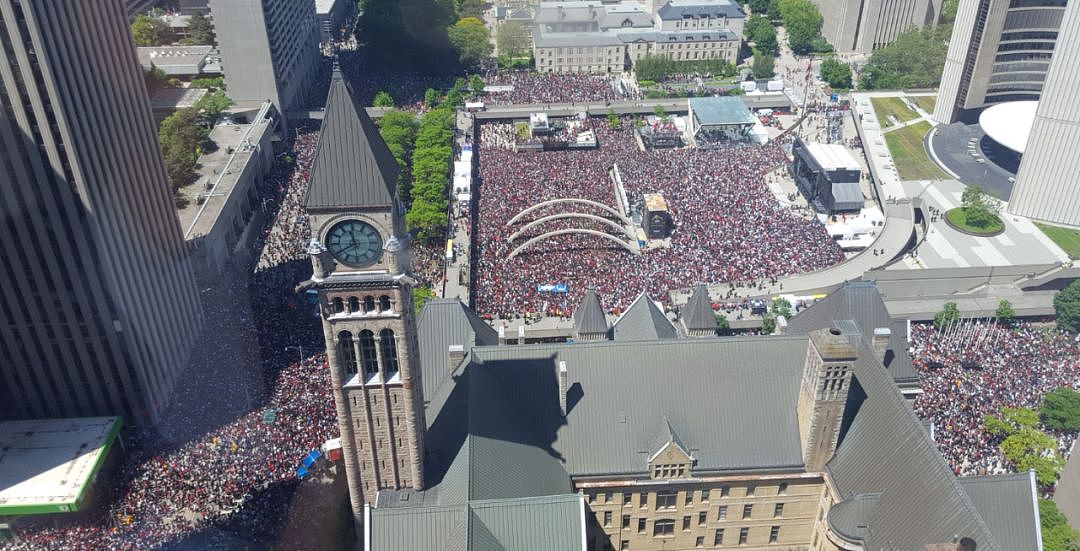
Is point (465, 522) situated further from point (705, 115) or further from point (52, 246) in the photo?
point (705, 115)

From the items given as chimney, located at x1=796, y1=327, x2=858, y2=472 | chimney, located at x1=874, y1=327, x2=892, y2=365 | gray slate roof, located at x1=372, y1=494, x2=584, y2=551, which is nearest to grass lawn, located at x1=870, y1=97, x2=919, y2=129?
chimney, located at x1=874, y1=327, x2=892, y2=365

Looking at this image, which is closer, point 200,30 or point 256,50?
point 256,50

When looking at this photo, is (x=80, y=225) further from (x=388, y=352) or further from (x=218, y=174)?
(x=218, y=174)

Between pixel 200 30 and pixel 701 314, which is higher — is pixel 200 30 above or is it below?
above

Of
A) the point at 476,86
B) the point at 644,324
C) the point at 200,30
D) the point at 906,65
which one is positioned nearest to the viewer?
the point at 644,324

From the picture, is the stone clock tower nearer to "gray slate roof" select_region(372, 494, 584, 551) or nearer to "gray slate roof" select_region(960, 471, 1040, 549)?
"gray slate roof" select_region(372, 494, 584, 551)

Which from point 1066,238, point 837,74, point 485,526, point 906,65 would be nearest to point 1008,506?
point 485,526

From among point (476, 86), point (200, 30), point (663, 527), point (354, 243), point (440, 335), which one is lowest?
point (476, 86)

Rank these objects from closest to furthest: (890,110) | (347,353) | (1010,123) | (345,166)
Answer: (345,166) → (347,353) → (1010,123) → (890,110)
